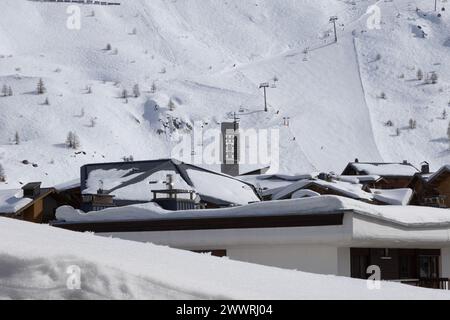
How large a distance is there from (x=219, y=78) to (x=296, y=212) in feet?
362

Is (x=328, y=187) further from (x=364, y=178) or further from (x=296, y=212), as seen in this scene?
(x=296, y=212)

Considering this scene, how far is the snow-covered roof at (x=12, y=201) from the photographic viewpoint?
52.7 meters

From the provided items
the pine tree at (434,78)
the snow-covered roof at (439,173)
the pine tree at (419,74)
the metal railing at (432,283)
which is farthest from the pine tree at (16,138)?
the metal railing at (432,283)

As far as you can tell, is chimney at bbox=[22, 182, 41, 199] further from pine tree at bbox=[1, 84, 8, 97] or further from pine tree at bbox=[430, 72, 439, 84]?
pine tree at bbox=[430, 72, 439, 84]

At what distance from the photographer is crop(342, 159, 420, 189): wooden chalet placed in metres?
75.9

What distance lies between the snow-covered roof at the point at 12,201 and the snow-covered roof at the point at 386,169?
31445mm

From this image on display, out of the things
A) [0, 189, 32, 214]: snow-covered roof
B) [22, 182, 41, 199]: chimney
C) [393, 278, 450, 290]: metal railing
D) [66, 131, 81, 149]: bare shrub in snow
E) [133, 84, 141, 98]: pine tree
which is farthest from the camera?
[133, 84, 141, 98]: pine tree

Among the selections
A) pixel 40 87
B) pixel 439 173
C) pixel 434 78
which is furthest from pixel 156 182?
pixel 434 78

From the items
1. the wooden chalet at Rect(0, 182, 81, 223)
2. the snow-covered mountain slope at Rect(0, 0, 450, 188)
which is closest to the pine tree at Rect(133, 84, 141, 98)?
the snow-covered mountain slope at Rect(0, 0, 450, 188)

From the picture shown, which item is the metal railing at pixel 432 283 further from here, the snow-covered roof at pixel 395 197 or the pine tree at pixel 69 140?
the pine tree at pixel 69 140

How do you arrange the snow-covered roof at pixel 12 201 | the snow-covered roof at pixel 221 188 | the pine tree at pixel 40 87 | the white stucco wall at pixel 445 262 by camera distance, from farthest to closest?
the pine tree at pixel 40 87 → the snow-covered roof at pixel 12 201 → the snow-covered roof at pixel 221 188 → the white stucco wall at pixel 445 262

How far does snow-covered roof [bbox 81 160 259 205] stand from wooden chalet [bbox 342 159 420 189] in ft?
93.5

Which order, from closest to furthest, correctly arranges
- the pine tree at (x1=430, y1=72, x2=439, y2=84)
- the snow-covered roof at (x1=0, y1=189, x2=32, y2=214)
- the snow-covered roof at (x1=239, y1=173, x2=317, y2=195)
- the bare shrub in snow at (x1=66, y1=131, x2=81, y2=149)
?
the snow-covered roof at (x1=0, y1=189, x2=32, y2=214) → the snow-covered roof at (x1=239, y1=173, x2=317, y2=195) → the bare shrub in snow at (x1=66, y1=131, x2=81, y2=149) → the pine tree at (x1=430, y1=72, x2=439, y2=84)
